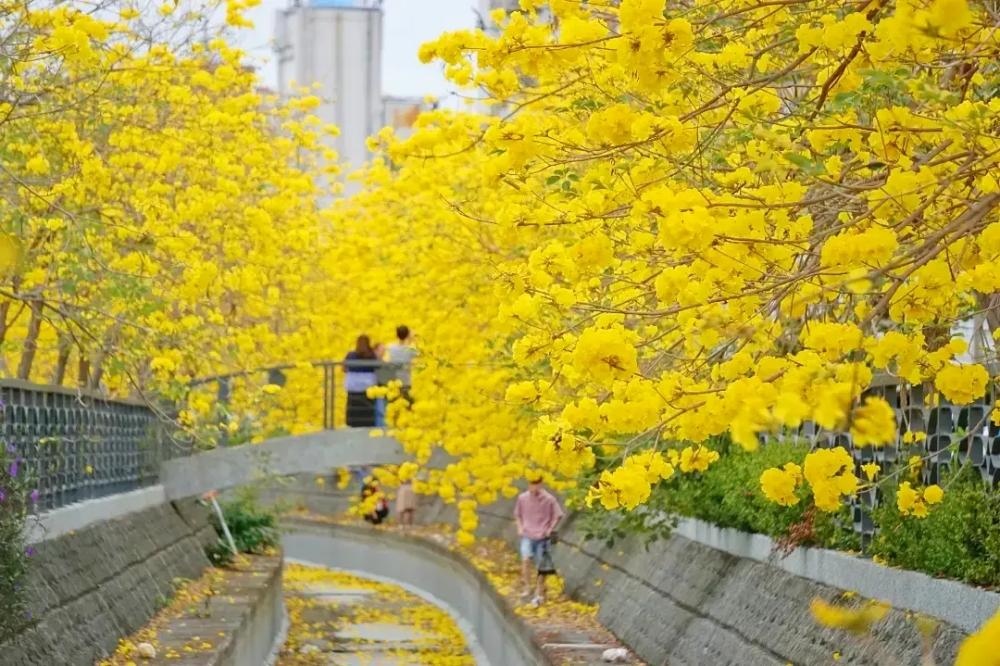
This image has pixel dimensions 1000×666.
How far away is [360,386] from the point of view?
25.3 meters

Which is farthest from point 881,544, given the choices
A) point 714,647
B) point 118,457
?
point 118,457

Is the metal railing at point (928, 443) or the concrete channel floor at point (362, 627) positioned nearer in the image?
the metal railing at point (928, 443)

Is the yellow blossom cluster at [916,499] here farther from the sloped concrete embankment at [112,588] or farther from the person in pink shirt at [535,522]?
the person in pink shirt at [535,522]

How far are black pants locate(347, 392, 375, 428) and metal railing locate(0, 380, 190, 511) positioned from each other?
629 centimetres

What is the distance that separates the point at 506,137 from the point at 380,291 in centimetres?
2049

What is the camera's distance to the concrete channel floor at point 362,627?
69.9ft

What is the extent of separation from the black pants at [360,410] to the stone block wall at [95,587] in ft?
25.3

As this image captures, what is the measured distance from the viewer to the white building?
69.8 meters

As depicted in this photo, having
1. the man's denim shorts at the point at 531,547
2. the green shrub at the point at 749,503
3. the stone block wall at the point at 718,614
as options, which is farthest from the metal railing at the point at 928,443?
the man's denim shorts at the point at 531,547

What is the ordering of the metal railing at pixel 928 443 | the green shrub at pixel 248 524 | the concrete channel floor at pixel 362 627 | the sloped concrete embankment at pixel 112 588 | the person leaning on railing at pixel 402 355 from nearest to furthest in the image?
the metal railing at pixel 928 443 → the sloped concrete embankment at pixel 112 588 → the concrete channel floor at pixel 362 627 → the green shrub at pixel 248 524 → the person leaning on railing at pixel 402 355

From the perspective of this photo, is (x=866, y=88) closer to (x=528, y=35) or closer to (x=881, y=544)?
(x=528, y=35)

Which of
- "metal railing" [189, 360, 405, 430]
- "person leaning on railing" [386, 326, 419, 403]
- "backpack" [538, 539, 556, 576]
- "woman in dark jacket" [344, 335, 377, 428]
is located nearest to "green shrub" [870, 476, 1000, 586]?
"backpack" [538, 539, 556, 576]

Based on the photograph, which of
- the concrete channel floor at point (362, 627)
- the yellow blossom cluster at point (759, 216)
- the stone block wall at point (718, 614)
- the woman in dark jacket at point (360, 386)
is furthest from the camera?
the woman in dark jacket at point (360, 386)

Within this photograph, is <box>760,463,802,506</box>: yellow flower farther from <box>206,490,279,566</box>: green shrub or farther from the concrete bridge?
<box>206,490,279,566</box>: green shrub
